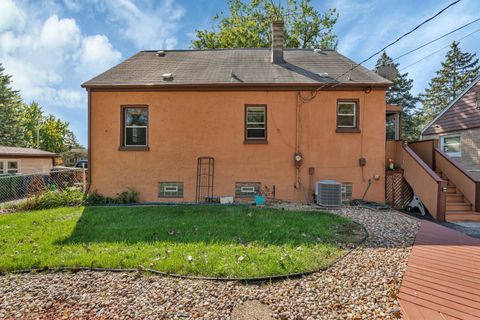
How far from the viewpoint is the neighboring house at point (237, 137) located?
8539 millimetres

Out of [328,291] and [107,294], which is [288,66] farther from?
[107,294]

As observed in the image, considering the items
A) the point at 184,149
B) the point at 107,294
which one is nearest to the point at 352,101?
the point at 184,149

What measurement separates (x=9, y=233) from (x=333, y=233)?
696cm

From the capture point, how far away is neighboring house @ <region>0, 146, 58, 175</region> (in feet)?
45.4

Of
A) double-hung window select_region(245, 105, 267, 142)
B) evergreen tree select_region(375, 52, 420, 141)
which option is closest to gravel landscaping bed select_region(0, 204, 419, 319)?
double-hung window select_region(245, 105, 267, 142)

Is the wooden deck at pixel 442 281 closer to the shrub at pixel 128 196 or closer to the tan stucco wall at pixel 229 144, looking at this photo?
the tan stucco wall at pixel 229 144

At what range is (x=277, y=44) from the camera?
1025 cm

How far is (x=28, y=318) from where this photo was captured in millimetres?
2559

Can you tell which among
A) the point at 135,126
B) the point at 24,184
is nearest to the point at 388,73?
the point at 135,126

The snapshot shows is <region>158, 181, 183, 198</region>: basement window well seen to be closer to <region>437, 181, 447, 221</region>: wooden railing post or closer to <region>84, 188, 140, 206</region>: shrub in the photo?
<region>84, 188, 140, 206</region>: shrub

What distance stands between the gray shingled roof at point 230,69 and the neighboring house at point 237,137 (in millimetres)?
104

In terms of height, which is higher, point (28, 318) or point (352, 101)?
point (352, 101)

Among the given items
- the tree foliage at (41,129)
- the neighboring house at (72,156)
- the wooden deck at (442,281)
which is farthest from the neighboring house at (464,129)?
the tree foliage at (41,129)

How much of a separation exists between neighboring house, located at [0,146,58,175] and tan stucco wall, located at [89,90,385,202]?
9739mm
